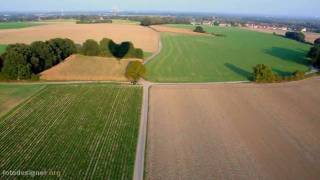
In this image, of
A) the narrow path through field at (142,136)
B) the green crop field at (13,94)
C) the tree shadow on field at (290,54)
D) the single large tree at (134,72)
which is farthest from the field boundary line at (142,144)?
the tree shadow on field at (290,54)

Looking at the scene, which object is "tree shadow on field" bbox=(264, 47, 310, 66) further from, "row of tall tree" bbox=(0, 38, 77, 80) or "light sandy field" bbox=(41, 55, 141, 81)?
"row of tall tree" bbox=(0, 38, 77, 80)

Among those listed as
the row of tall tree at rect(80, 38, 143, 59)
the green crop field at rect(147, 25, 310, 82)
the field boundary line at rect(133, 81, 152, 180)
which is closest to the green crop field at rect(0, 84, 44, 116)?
the field boundary line at rect(133, 81, 152, 180)

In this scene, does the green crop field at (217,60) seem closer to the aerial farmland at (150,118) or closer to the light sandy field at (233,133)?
the aerial farmland at (150,118)

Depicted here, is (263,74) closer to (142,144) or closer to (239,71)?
(239,71)

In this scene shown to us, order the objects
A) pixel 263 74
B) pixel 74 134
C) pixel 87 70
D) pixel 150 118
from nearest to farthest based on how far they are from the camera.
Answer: pixel 74 134 → pixel 150 118 → pixel 263 74 → pixel 87 70

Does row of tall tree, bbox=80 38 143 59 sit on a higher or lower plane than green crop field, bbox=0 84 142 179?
higher

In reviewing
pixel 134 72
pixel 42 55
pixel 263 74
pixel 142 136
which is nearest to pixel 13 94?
pixel 42 55
